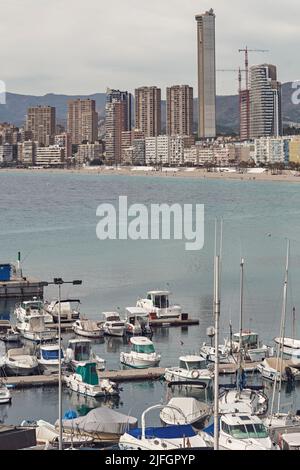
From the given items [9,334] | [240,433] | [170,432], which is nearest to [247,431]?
[240,433]

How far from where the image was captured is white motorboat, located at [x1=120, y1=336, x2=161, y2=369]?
7316 millimetres

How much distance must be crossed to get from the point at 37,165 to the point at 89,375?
7092cm

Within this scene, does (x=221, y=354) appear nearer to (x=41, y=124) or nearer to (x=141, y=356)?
(x=141, y=356)

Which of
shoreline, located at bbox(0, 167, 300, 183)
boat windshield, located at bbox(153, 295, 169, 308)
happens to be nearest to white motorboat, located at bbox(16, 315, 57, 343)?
boat windshield, located at bbox(153, 295, 169, 308)

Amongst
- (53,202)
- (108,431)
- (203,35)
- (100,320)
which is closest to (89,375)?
(108,431)

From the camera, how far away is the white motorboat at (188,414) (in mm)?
5328

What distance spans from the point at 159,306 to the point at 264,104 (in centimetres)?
6722

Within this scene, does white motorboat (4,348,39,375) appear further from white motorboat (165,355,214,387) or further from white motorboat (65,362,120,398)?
white motorboat (165,355,214,387)

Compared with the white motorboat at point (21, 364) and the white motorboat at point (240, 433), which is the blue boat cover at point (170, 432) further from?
the white motorboat at point (21, 364)

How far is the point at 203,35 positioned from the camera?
265 ft

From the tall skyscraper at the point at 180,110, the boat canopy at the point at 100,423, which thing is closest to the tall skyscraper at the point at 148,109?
the tall skyscraper at the point at 180,110

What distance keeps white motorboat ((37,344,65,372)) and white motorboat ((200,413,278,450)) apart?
2598 mm

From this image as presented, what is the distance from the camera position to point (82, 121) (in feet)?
294
